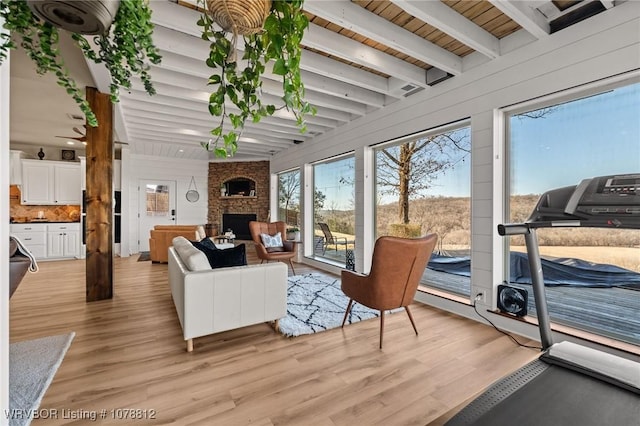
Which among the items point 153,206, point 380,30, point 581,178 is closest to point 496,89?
point 581,178

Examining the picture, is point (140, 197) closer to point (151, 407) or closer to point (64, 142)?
point (64, 142)

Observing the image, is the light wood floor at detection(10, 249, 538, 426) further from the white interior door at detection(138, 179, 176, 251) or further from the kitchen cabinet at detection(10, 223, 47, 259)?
the white interior door at detection(138, 179, 176, 251)

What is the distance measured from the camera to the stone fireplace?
27.9 ft

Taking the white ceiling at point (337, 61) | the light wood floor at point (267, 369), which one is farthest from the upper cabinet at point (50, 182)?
the light wood floor at point (267, 369)

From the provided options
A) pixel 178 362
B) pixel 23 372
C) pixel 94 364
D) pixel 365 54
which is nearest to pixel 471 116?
pixel 365 54

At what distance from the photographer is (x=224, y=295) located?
8.09 feet

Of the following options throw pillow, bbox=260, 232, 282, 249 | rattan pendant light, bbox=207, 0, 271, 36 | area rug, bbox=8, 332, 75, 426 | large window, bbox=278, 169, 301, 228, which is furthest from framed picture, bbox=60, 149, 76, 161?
rattan pendant light, bbox=207, 0, 271, 36

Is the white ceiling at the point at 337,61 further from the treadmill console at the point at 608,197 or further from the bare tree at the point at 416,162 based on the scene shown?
the treadmill console at the point at 608,197

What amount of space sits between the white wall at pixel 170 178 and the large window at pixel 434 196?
19.8 feet

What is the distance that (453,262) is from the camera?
12.1ft

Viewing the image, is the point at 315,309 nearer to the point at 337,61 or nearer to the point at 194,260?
the point at 194,260

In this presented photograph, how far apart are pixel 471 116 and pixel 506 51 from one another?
0.64 m

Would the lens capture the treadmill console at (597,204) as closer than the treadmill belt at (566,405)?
No

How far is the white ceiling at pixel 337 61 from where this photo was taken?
230cm
